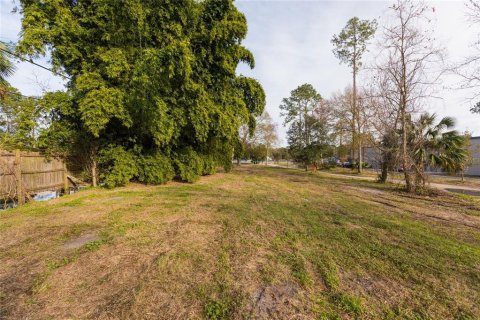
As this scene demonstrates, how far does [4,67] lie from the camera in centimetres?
518

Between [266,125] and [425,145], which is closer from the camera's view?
[425,145]

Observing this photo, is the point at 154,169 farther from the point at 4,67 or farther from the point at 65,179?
the point at 4,67

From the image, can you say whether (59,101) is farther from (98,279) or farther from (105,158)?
(98,279)

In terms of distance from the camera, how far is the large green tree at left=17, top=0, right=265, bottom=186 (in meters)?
7.90

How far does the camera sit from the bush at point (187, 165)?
1136 centimetres

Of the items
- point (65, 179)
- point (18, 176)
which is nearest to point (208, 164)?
point (65, 179)

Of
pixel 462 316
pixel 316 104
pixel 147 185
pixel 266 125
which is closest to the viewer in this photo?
pixel 462 316

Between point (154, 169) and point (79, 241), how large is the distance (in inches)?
257

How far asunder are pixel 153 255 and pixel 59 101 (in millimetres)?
8533

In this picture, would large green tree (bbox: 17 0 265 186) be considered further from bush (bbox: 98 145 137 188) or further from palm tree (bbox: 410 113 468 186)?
palm tree (bbox: 410 113 468 186)

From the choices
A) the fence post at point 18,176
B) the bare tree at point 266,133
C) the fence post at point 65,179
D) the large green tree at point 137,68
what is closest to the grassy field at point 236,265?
the fence post at point 18,176

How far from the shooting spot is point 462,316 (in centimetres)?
215

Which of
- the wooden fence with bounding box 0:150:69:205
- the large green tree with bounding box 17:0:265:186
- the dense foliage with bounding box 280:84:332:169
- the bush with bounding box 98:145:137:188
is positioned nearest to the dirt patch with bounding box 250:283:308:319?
the large green tree with bounding box 17:0:265:186

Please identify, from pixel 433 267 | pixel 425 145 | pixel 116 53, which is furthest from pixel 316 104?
pixel 433 267
